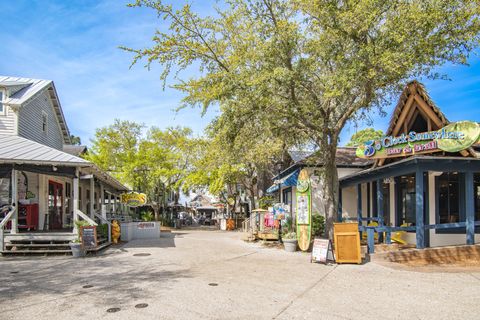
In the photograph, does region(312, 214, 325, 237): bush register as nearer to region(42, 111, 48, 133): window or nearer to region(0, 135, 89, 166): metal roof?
region(0, 135, 89, 166): metal roof

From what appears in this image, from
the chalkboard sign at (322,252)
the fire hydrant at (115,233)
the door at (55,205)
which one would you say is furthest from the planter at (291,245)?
the door at (55,205)

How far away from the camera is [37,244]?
46.3 ft

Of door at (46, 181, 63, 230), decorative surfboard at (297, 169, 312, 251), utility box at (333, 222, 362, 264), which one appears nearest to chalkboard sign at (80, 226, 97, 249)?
door at (46, 181, 63, 230)

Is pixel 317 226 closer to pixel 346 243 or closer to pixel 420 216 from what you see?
pixel 346 243

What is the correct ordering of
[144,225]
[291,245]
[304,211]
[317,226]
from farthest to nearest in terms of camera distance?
1. [144,225]
2. [317,226]
3. [291,245]
4. [304,211]

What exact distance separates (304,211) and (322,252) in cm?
293

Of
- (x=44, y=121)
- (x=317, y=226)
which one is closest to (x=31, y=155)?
(x=44, y=121)

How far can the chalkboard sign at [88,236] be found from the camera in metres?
13.6

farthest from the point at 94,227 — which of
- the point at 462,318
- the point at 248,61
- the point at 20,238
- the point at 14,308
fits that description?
the point at 462,318

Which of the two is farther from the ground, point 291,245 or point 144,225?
point 144,225

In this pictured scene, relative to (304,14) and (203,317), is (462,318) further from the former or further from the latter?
(304,14)

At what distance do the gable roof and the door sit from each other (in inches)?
162

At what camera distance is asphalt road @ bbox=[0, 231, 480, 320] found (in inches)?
263

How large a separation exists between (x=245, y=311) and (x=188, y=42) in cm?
1081
